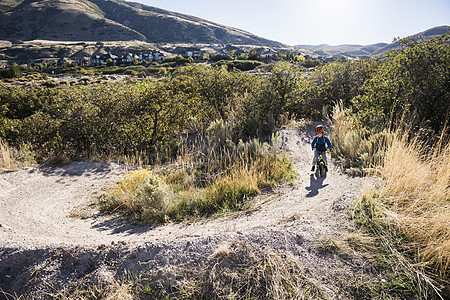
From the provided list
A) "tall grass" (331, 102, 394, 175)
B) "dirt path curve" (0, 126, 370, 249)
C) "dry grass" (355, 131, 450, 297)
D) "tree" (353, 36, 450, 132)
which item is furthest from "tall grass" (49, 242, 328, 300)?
"tree" (353, 36, 450, 132)

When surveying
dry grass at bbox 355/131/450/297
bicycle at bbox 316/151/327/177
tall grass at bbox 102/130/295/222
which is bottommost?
tall grass at bbox 102/130/295/222

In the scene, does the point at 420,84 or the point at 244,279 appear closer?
the point at 244,279

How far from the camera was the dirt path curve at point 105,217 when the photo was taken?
3387mm

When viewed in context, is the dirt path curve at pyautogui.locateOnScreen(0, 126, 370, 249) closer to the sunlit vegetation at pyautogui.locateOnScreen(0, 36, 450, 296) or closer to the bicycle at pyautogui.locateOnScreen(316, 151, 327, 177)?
the bicycle at pyautogui.locateOnScreen(316, 151, 327, 177)

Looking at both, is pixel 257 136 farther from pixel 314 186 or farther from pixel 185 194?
pixel 185 194

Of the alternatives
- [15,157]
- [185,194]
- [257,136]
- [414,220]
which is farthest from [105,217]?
[257,136]

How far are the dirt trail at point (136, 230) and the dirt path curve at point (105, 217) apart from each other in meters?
0.01

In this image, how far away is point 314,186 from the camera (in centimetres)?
521

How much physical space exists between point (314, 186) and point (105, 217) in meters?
4.73

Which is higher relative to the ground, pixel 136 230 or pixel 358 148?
pixel 358 148

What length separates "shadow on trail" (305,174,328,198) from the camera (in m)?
4.81

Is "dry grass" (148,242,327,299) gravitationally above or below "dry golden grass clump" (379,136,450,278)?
below

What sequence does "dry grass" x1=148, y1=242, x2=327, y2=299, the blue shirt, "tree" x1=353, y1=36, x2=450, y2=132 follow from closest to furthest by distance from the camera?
1. "dry grass" x1=148, y1=242, x2=327, y2=299
2. the blue shirt
3. "tree" x1=353, y1=36, x2=450, y2=132

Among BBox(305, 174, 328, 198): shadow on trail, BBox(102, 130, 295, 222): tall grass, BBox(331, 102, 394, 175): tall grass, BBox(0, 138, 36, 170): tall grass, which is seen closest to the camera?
BBox(102, 130, 295, 222): tall grass
